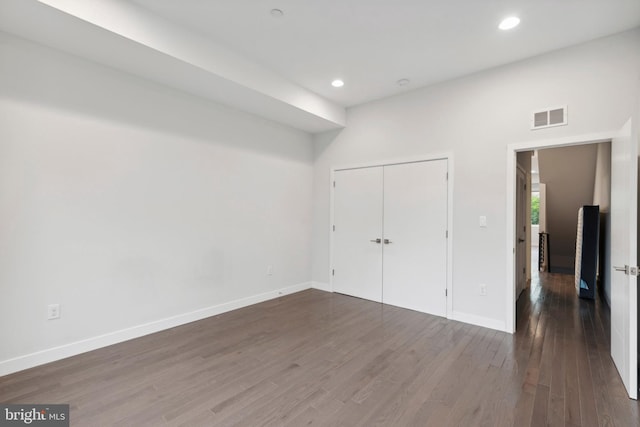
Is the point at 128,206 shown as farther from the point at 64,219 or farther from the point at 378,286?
the point at 378,286

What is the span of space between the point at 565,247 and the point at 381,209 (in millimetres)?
5552

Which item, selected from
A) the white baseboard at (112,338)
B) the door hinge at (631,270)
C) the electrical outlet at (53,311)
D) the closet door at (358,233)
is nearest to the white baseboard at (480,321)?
the closet door at (358,233)

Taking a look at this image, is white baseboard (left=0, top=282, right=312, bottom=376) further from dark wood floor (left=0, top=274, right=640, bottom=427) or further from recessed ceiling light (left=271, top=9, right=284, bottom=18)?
recessed ceiling light (left=271, top=9, right=284, bottom=18)

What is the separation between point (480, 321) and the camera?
3504mm

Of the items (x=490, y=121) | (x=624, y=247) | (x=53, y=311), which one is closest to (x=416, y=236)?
(x=490, y=121)

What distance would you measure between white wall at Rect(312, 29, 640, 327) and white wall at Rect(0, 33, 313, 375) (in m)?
2.18

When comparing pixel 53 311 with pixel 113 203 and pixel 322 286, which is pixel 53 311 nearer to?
pixel 113 203

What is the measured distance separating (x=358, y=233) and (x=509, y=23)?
9.88 ft

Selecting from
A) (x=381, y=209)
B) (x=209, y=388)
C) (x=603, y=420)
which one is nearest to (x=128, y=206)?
(x=209, y=388)

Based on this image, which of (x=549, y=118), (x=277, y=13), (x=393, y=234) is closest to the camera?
(x=277, y=13)

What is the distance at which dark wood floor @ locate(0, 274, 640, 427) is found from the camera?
1928 mm

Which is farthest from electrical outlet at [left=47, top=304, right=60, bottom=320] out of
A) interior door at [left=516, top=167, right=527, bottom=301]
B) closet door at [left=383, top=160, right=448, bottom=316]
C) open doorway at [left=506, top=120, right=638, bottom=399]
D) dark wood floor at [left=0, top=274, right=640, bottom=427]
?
interior door at [left=516, top=167, right=527, bottom=301]

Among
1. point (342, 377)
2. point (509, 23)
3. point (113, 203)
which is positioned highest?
point (509, 23)

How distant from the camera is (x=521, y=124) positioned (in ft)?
10.7
